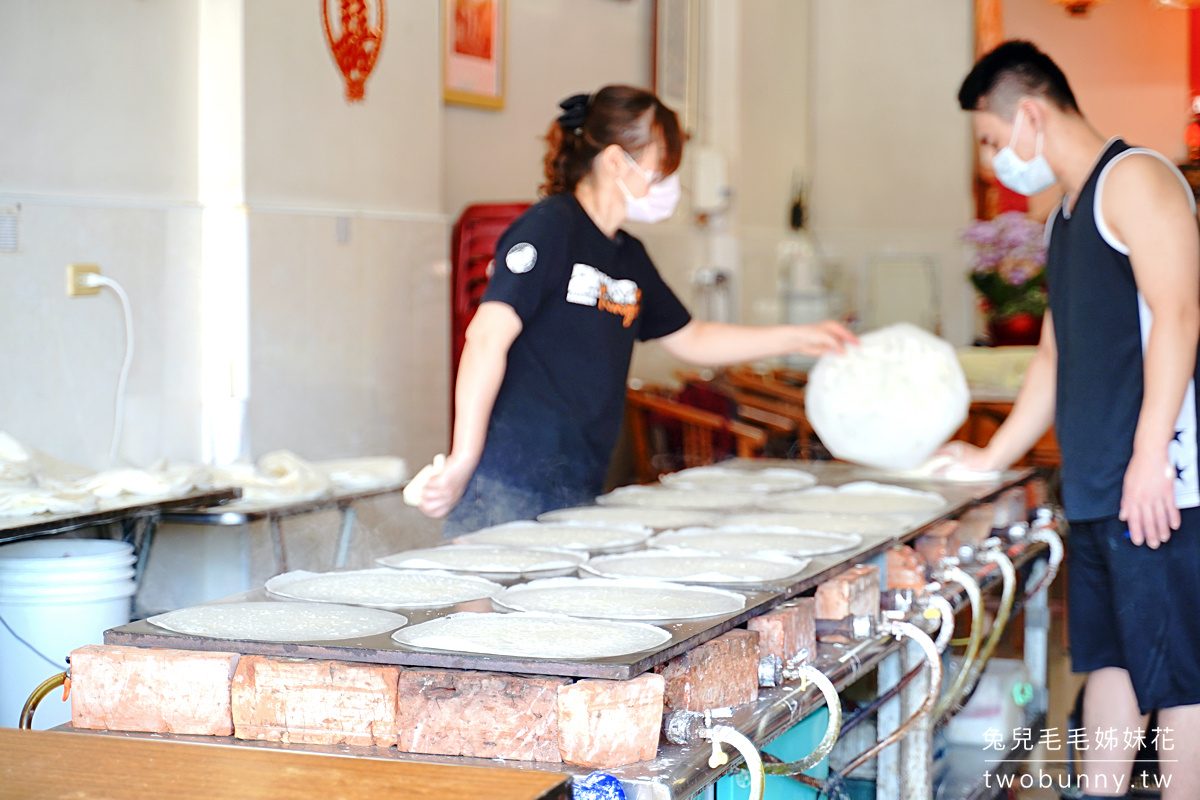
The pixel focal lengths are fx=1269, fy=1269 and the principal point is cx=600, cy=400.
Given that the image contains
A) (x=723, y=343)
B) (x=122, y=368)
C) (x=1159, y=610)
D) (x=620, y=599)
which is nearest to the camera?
(x=620, y=599)

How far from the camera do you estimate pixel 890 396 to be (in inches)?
108

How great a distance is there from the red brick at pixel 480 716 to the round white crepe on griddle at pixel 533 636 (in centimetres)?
3

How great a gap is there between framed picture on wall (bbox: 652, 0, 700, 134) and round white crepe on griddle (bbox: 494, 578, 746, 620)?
182 inches

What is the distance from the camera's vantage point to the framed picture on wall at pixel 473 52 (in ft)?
15.1

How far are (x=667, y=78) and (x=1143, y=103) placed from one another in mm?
4565

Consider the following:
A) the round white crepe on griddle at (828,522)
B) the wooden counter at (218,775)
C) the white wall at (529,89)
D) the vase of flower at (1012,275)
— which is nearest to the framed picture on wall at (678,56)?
the white wall at (529,89)

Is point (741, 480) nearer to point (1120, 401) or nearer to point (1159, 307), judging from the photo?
point (1120, 401)

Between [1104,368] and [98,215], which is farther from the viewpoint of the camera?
[98,215]

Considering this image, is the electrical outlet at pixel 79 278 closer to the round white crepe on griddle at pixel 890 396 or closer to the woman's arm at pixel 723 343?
the woman's arm at pixel 723 343

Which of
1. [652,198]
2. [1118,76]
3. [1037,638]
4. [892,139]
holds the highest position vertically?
[1118,76]

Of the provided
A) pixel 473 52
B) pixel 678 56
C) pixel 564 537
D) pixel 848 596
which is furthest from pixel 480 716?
pixel 678 56

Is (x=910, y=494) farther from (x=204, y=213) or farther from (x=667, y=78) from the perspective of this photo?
(x=667, y=78)

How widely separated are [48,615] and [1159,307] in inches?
82.6

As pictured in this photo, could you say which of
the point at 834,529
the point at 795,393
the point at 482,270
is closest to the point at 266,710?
the point at 834,529
